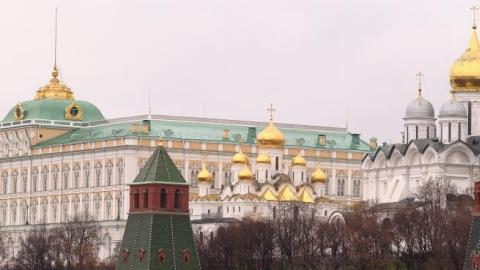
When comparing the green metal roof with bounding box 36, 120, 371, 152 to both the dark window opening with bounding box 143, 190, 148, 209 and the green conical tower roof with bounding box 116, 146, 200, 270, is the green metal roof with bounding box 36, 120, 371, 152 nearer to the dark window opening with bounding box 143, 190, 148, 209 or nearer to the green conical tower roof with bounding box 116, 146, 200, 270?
the green conical tower roof with bounding box 116, 146, 200, 270

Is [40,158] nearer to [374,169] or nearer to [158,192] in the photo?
[374,169]

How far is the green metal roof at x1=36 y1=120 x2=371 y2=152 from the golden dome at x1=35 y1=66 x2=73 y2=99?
5.78m

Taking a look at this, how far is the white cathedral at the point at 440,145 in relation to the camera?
153 meters

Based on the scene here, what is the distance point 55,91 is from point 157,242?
111m

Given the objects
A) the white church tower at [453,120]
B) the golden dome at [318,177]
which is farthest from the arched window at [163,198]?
the golden dome at [318,177]

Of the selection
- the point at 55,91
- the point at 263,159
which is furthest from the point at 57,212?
the point at 263,159

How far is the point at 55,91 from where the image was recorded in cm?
19275

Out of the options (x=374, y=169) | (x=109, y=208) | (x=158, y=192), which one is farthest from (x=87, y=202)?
(x=158, y=192)

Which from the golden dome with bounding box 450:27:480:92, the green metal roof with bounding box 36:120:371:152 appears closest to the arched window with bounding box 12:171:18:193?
the green metal roof with bounding box 36:120:371:152

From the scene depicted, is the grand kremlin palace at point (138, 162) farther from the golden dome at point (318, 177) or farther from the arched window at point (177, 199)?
the arched window at point (177, 199)

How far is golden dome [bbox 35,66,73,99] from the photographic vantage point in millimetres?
192125

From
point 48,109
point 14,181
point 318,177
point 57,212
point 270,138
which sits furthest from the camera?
point 14,181

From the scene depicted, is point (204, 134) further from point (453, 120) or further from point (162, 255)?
point (162, 255)

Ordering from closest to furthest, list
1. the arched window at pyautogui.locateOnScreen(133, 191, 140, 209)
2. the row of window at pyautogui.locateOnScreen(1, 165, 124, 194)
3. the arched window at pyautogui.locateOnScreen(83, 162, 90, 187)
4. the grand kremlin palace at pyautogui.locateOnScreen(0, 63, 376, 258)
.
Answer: the arched window at pyautogui.locateOnScreen(133, 191, 140, 209), the grand kremlin palace at pyautogui.locateOnScreen(0, 63, 376, 258), the row of window at pyautogui.locateOnScreen(1, 165, 124, 194), the arched window at pyautogui.locateOnScreen(83, 162, 90, 187)
